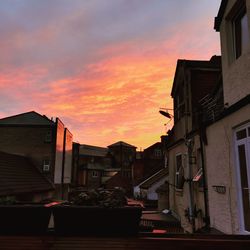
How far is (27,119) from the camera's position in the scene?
93.0ft

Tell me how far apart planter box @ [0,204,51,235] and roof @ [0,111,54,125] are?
26583mm

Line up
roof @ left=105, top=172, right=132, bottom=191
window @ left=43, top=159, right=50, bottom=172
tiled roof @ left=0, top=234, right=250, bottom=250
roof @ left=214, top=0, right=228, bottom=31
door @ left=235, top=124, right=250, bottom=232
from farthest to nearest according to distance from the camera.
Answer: roof @ left=105, top=172, right=132, bottom=191 < window @ left=43, top=159, right=50, bottom=172 < roof @ left=214, top=0, right=228, bottom=31 < door @ left=235, top=124, right=250, bottom=232 < tiled roof @ left=0, top=234, right=250, bottom=250

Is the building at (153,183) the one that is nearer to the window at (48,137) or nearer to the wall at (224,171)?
the window at (48,137)

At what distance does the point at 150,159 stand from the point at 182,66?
3884cm

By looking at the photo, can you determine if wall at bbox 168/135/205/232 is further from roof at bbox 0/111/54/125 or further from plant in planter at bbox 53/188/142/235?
roof at bbox 0/111/54/125

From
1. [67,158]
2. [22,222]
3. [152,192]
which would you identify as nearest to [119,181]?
[152,192]

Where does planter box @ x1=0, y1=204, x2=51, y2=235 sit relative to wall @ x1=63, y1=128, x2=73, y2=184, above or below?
below

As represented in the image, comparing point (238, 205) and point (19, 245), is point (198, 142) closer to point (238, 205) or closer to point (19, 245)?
point (238, 205)

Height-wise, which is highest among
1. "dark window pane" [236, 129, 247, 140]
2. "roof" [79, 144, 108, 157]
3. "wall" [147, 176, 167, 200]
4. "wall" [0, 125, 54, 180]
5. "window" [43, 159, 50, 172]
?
"roof" [79, 144, 108, 157]

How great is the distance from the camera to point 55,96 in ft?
45.3

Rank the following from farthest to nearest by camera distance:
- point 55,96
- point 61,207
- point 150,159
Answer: point 150,159
point 55,96
point 61,207

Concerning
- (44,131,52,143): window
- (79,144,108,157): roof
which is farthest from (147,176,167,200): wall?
(79,144,108,157): roof

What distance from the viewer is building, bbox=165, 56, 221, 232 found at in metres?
8.56

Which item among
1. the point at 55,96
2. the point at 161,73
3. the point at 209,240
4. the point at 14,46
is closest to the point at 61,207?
the point at 209,240
